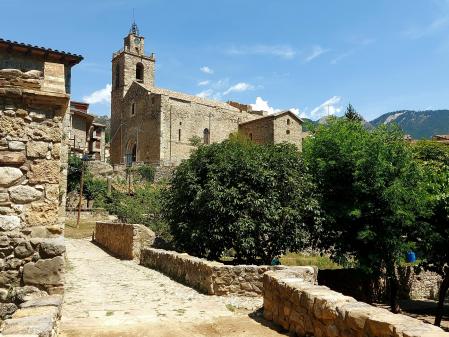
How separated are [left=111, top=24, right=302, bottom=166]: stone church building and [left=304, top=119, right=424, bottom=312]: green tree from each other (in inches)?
1297

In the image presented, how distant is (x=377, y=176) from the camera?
15547 millimetres

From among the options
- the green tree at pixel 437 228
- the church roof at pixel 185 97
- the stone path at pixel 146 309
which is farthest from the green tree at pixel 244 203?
the church roof at pixel 185 97

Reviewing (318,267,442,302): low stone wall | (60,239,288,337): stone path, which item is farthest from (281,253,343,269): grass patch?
(60,239,288,337): stone path

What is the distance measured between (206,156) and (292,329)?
9.95m

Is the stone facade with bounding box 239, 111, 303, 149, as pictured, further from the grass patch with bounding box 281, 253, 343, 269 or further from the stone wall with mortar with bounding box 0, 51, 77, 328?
the stone wall with mortar with bounding box 0, 51, 77, 328

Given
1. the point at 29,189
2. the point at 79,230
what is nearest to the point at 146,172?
the point at 79,230

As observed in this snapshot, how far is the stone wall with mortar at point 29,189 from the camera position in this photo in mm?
5938

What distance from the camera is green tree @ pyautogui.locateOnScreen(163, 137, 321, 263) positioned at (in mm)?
13859

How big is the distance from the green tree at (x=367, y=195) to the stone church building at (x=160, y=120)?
108ft

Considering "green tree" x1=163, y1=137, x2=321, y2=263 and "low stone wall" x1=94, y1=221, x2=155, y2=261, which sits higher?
"green tree" x1=163, y1=137, x2=321, y2=263

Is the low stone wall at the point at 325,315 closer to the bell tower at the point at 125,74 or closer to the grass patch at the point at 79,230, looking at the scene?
the grass patch at the point at 79,230

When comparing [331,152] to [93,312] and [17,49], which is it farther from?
[17,49]

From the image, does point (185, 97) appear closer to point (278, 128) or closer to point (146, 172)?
point (278, 128)

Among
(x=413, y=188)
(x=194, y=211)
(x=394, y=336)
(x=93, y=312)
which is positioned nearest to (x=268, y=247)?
(x=194, y=211)
